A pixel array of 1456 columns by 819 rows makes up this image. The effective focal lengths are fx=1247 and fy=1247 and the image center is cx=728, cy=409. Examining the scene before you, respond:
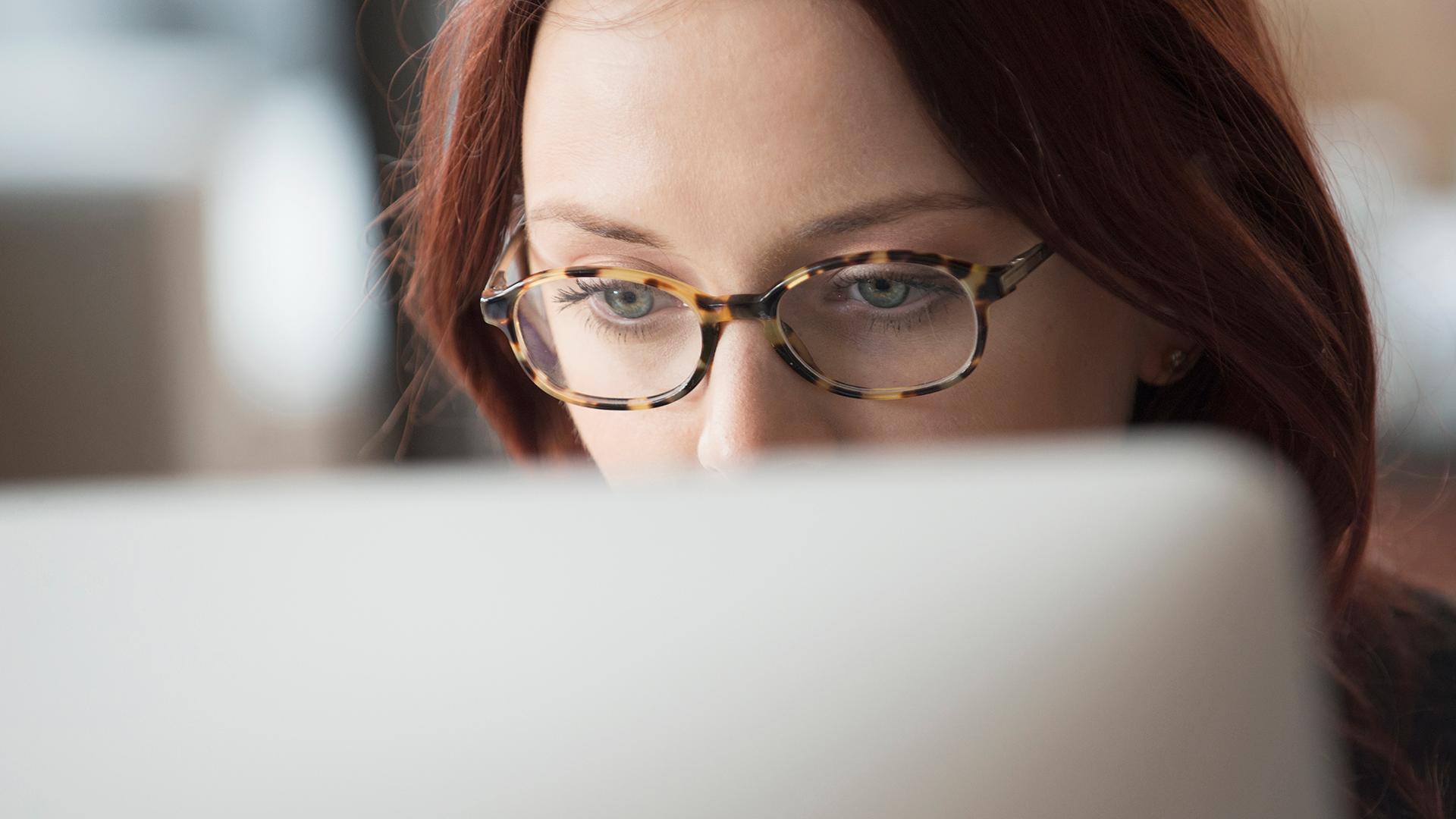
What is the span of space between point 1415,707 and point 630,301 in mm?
771

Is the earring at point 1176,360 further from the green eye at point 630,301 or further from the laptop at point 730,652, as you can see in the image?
the laptop at point 730,652

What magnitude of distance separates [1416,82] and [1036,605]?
4415 millimetres

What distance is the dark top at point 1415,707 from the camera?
3.35 feet

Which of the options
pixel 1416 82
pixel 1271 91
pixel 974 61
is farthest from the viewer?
pixel 1416 82

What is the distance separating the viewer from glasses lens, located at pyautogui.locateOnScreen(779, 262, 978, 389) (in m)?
0.78

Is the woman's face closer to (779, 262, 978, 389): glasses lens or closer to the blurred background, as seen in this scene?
(779, 262, 978, 389): glasses lens

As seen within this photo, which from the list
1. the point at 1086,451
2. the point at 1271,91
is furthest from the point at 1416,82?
the point at 1086,451

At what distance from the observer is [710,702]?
0.82 ft

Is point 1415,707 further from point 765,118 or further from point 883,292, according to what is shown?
point 765,118

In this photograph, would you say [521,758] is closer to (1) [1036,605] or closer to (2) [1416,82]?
(1) [1036,605]

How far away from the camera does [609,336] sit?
89cm

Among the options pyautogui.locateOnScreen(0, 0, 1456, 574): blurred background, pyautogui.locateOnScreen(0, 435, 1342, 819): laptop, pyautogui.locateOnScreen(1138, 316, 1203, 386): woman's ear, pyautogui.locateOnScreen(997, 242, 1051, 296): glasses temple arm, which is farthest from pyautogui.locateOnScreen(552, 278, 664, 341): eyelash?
pyautogui.locateOnScreen(0, 0, 1456, 574): blurred background

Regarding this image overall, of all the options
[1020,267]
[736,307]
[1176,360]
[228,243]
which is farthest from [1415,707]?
[228,243]

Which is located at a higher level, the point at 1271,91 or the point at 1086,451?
the point at 1271,91
